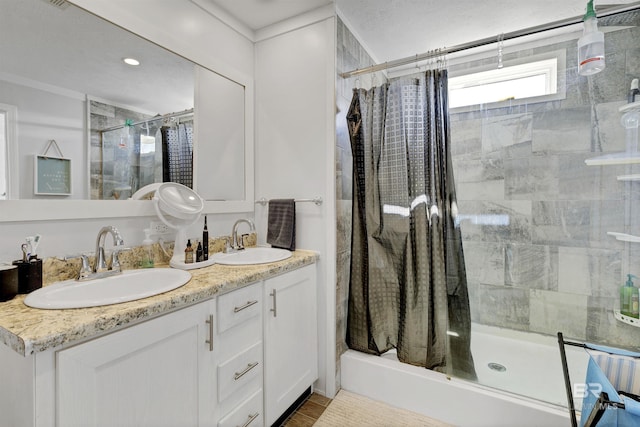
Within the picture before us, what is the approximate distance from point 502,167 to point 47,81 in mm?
2667

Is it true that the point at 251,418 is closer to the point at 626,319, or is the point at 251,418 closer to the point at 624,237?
the point at 626,319

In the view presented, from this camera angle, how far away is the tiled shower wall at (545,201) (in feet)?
6.05

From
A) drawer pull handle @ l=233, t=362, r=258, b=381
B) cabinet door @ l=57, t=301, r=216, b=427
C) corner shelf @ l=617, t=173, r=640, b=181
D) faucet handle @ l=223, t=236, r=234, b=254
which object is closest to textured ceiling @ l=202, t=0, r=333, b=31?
faucet handle @ l=223, t=236, r=234, b=254

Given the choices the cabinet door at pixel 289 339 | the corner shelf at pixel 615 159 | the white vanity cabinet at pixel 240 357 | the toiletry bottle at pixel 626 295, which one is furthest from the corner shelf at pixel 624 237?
the white vanity cabinet at pixel 240 357

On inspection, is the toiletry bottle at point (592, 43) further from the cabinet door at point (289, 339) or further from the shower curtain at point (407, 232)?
the cabinet door at point (289, 339)

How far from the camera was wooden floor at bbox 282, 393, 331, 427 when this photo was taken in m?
1.60

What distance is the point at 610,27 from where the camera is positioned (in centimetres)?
179

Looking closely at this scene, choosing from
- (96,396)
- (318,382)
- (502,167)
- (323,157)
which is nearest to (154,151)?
(323,157)

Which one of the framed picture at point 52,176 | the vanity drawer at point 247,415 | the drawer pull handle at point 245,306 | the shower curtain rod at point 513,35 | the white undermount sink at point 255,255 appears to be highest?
the shower curtain rod at point 513,35

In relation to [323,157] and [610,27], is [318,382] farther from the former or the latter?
[610,27]

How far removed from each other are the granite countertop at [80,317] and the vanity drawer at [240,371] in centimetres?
31

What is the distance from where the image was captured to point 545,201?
6.81 ft

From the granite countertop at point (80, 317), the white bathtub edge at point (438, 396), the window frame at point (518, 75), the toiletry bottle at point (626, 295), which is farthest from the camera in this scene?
the window frame at point (518, 75)

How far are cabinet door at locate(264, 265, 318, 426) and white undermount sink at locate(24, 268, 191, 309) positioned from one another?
454mm
